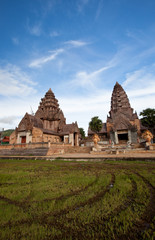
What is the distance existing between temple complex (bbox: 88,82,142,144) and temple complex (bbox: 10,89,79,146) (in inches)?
476

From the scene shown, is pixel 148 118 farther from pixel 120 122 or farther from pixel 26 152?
pixel 26 152

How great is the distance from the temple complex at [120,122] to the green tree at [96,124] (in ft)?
5.19

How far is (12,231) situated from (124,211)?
5.86ft

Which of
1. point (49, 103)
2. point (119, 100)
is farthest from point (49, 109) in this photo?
point (119, 100)

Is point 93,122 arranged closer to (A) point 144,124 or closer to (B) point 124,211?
(A) point 144,124

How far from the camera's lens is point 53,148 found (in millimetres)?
22891

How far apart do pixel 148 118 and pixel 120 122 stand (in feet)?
46.6

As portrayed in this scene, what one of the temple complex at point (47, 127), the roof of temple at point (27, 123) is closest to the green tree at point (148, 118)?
the temple complex at point (47, 127)

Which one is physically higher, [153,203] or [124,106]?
[124,106]

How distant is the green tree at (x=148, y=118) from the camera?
150ft

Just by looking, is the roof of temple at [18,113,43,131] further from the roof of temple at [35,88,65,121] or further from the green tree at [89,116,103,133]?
the green tree at [89,116,103,133]

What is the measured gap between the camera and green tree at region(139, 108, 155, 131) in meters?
45.6

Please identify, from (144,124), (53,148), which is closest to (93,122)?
(144,124)

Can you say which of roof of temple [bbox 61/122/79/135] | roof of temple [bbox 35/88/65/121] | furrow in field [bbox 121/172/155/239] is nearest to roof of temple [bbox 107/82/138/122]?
roof of temple [bbox 61/122/79/135]
